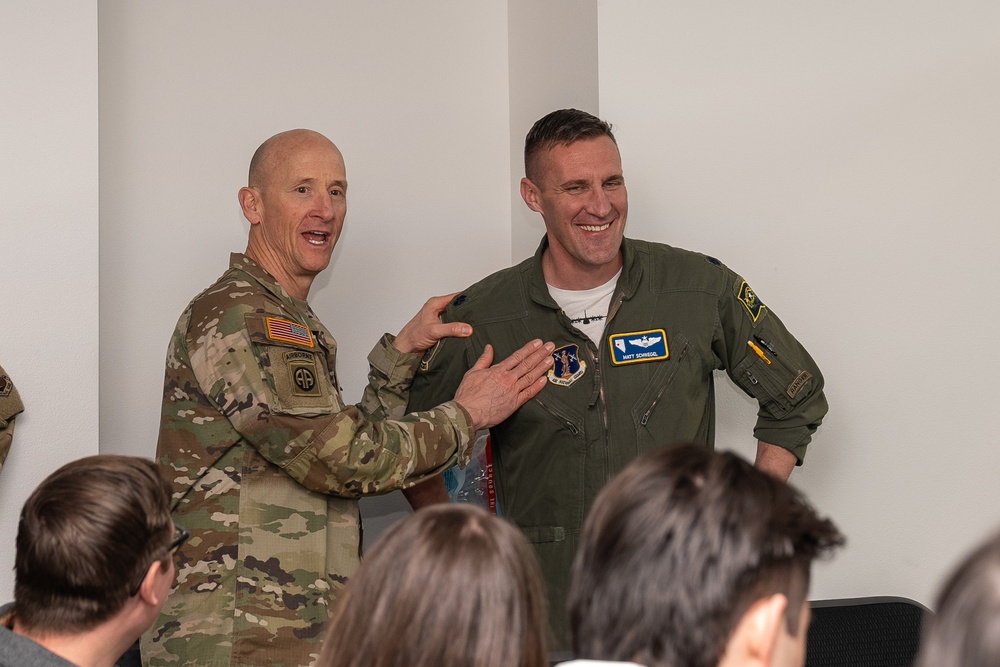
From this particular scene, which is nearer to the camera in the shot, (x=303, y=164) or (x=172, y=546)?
(x=172, y=546)

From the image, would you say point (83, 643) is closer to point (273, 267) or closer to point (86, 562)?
point (86, 562)

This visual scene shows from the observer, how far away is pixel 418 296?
3.66 m

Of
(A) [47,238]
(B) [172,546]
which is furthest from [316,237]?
(B) [172,546]

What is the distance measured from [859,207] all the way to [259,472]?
6.04 ft

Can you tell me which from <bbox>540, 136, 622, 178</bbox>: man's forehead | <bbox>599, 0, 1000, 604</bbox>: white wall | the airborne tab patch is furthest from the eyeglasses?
<bbox>599, 0, 1000, 604</bbox>: white wall

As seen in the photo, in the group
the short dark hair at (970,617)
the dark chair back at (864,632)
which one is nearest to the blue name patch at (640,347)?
the dark chair back at (864,632)

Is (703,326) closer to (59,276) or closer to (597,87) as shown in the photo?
(597,87)

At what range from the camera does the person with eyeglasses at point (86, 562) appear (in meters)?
1.61

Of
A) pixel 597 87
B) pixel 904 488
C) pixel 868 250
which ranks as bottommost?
pixel 904 488

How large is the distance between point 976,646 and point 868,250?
2530mm

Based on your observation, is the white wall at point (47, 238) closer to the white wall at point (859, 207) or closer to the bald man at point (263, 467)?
the bald man at point (263, 467)

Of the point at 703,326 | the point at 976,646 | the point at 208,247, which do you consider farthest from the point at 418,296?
the point at 976,646

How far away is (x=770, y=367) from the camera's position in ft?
9.19

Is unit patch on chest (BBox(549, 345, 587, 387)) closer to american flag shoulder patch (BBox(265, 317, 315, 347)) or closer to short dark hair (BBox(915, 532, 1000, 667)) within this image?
american flag shoulder patch (BBox(265, 317, 315, 347))
